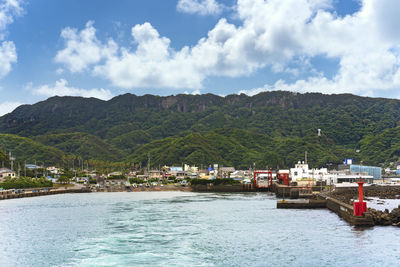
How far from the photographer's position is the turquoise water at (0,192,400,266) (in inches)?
1159

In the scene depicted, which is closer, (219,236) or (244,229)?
(219,236)

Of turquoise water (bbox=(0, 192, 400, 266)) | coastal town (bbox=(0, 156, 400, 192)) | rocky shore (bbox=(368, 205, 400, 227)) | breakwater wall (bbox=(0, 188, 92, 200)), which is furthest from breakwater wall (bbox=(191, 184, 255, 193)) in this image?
rocky shore (bbox=(368, 205, 400, 227))

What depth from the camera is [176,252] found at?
31781mm

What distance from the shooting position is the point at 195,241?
36.6 metres

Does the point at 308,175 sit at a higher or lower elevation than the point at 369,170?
lower

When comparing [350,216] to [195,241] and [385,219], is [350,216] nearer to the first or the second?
[385,219]

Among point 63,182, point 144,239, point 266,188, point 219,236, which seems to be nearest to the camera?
point 144,239

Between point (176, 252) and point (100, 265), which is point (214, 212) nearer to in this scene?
point (176, 252)

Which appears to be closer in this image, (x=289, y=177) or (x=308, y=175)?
(x=308, y=175)

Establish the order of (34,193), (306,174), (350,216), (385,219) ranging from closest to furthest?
(385,219)
(350,216)
(34,193)
(306,174)

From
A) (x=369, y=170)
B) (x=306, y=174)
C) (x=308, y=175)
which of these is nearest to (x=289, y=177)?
(x=306, y=174)

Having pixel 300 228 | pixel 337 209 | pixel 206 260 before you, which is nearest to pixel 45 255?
pixel 206 260

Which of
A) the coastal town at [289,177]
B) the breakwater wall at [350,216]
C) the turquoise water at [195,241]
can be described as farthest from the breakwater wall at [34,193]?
the breakwater wall at [350,216]

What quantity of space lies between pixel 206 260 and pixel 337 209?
33.5 meters
